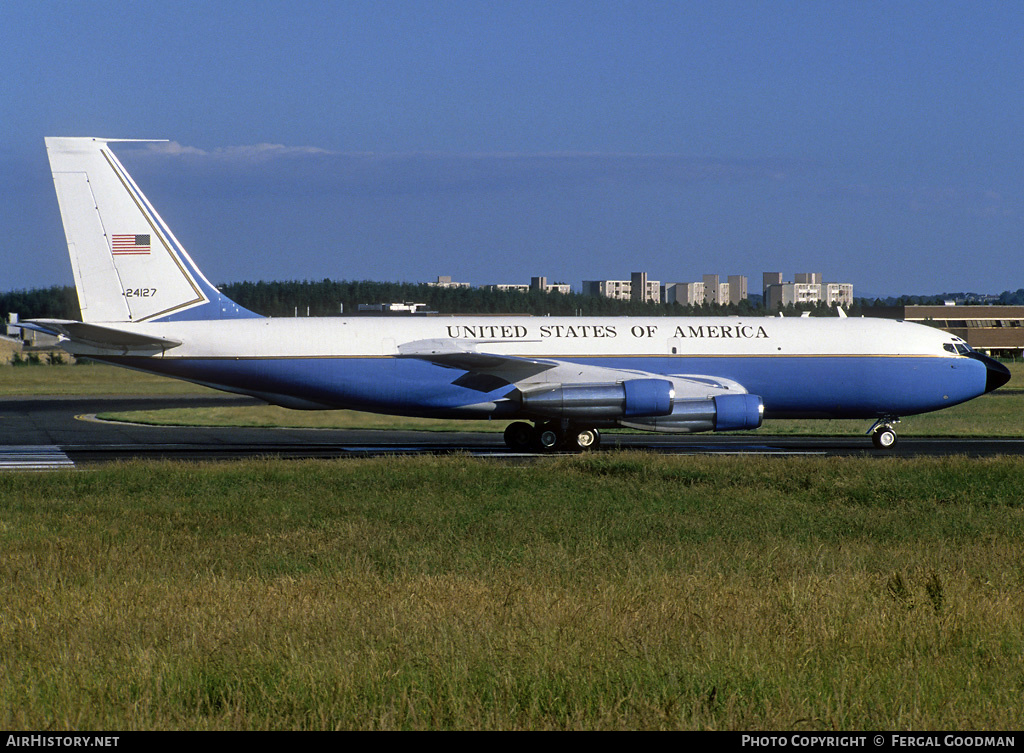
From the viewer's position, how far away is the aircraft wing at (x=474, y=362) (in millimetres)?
29891

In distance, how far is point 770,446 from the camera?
112 feet

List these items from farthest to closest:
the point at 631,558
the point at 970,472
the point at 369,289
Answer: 1. the point at 369,289
2. the point at 970,472
3. the point at 631,558

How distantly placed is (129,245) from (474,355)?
10.3 metres

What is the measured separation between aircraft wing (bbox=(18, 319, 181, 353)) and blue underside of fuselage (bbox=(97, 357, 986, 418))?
50 cm

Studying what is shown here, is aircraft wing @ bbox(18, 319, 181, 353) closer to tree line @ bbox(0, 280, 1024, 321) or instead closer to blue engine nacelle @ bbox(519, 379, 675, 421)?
blue engine nacelle @ bbox(519, 379, 675, 421)

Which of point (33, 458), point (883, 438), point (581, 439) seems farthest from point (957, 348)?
point (33, 458)

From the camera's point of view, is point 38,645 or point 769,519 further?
point 769,519

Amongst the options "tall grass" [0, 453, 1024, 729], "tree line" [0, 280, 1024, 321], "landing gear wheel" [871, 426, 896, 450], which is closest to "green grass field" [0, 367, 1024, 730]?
"tall grass" [0, 453, 1024, 729]

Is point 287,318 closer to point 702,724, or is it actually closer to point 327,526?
point 327,526

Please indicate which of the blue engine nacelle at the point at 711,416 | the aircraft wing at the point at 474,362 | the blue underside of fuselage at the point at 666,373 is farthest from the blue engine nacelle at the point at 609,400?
the blue underside of fuselage at the point at 666,373

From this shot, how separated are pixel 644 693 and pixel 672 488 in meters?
13.1

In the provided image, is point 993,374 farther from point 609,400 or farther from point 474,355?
point 474,355

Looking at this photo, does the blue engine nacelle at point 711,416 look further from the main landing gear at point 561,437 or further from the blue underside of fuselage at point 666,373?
the main landing gear at point 561,437
